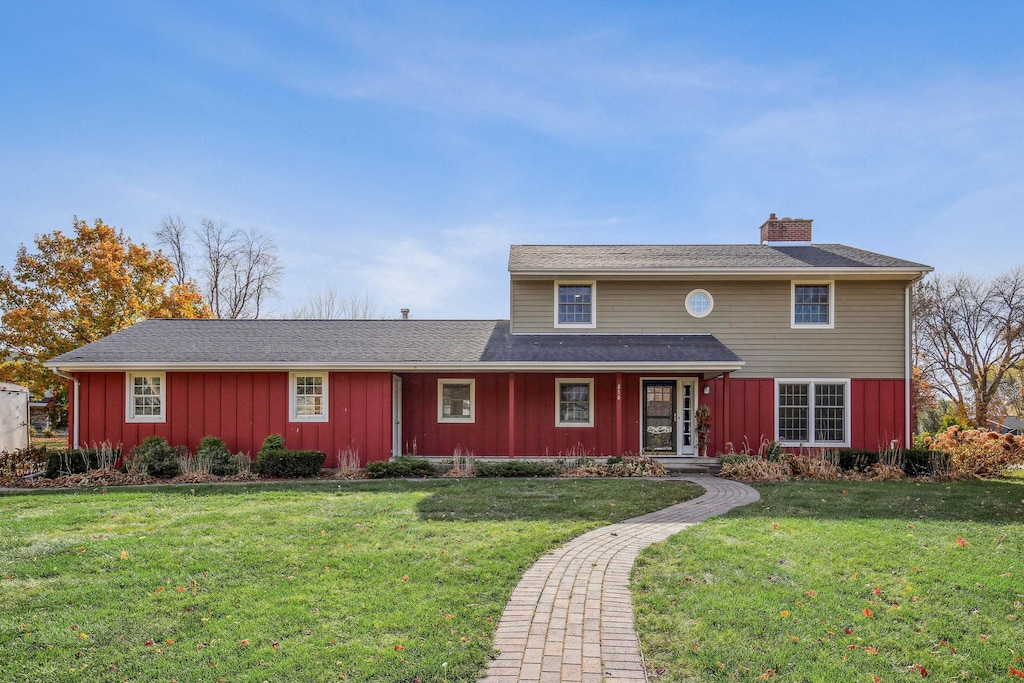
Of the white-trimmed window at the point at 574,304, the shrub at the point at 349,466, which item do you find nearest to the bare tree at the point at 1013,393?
the white-trimmed window at the point at 574,304

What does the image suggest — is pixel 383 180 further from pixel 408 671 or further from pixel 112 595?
pixel 408 671

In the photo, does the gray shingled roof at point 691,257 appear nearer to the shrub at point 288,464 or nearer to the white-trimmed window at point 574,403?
the white-trimmed window at point 574,403

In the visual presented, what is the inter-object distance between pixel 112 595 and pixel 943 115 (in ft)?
54.8

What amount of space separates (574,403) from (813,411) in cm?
605

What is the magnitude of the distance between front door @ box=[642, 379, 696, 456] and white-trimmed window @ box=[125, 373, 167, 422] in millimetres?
11793

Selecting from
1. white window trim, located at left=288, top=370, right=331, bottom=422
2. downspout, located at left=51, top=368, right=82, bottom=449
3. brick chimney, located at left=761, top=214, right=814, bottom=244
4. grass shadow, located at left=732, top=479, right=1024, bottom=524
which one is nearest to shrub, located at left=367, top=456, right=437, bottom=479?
white window trim, located at left=288, top=370, right=331, bottom=422

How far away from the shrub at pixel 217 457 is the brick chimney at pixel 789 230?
52.0ft

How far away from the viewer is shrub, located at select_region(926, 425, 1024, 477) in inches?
508

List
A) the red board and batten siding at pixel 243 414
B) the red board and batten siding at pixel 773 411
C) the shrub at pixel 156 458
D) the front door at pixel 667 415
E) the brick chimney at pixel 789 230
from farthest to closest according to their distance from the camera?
the brick chimney at pixel 789 230, the front door at pixel 667 415, the red board and batten siding at pixel 773 411, the red board and batten siding at pixel 243 414, the shrub at pixel 156 458

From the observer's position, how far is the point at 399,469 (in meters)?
12.9

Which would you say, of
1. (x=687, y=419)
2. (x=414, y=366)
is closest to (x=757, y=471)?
(x=687, y=419)

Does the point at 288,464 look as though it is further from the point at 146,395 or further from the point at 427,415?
the point at 146,395

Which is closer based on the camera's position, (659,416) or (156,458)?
(156,458)

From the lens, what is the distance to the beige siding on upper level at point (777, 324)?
15141 millimetres
